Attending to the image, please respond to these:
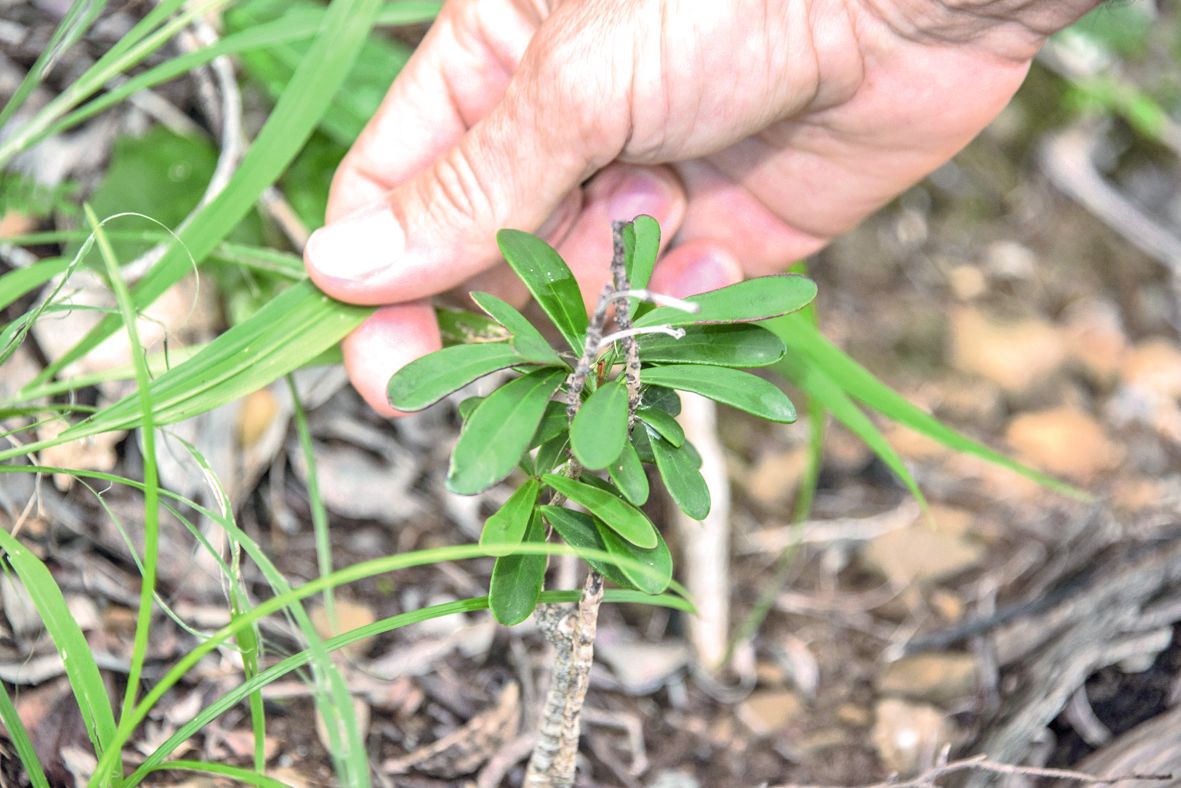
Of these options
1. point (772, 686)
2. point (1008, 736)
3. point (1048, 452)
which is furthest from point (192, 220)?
point (1048, 452)

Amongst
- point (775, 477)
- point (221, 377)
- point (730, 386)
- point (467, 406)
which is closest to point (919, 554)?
point (775, 477)

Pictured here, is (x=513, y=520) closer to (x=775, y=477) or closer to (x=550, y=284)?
(x=550, y=284)

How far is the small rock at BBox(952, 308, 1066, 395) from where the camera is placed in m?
2.29

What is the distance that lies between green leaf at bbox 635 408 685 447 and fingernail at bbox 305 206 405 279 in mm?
489

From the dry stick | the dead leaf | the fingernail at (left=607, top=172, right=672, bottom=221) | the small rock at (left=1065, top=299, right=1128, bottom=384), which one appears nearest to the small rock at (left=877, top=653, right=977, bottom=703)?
the dead leaf

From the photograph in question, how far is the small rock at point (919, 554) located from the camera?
1.81 metres

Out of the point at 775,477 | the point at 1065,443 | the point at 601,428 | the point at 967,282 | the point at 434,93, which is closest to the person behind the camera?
the point at 601,428

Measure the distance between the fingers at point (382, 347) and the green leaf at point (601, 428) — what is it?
0.50 meters

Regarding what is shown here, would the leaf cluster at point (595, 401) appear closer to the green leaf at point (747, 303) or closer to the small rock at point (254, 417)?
the green leaf at point (747, 303)

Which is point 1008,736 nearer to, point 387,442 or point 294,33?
point 387,442

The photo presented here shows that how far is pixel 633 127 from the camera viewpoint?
130 centimetres

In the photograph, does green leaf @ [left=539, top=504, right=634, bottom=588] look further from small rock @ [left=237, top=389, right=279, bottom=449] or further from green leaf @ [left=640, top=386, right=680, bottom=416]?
small rock @ [left=237, top=389, right=279, bottom=449]

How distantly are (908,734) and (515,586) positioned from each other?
2.82 feet

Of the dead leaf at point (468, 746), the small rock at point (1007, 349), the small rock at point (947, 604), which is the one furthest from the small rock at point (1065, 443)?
the dead leaf at point (468, 746)
